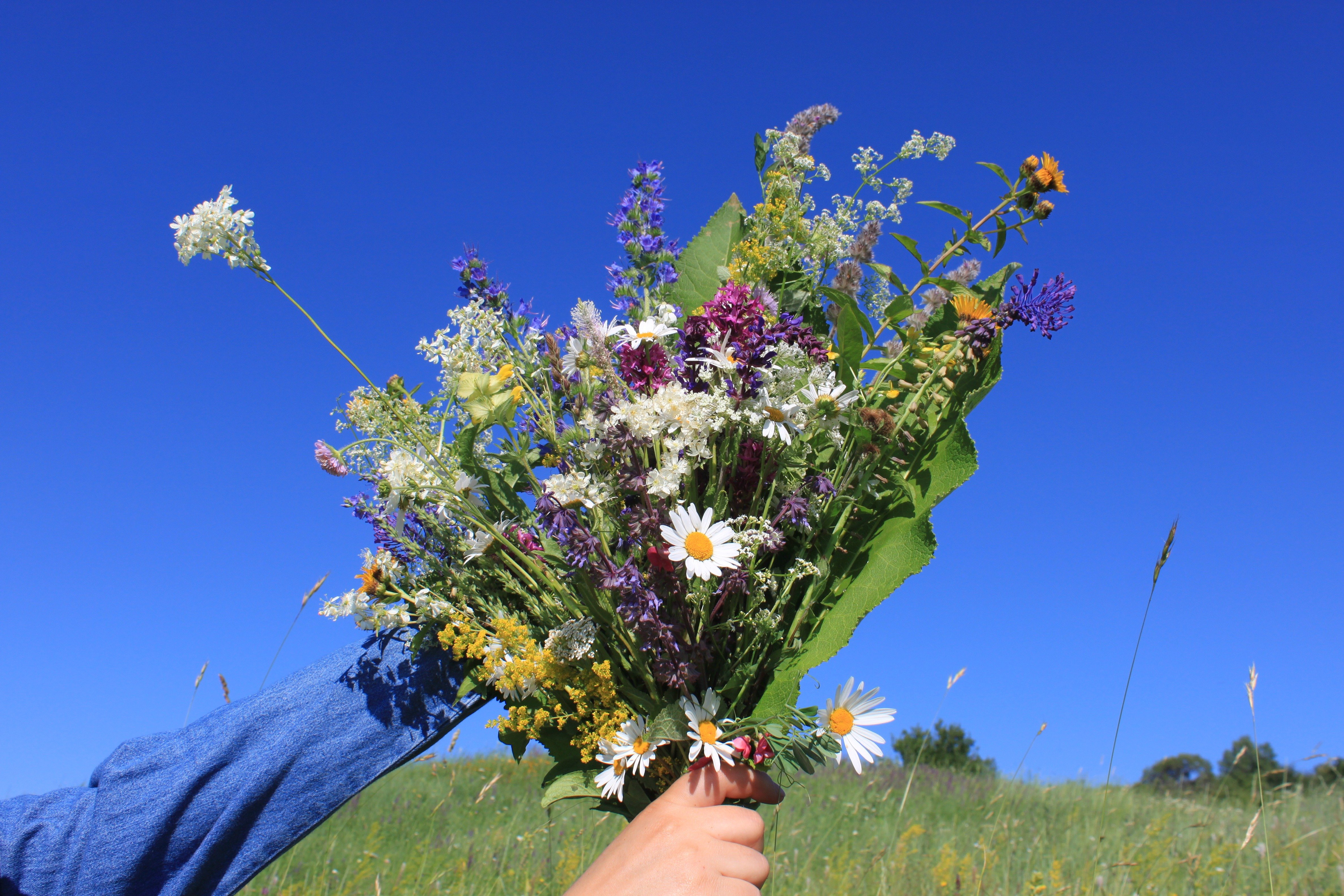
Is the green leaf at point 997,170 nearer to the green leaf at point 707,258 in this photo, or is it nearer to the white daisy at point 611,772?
the green leaf at point 707,258

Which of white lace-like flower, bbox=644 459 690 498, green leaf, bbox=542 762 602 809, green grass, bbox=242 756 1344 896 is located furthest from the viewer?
green grass, bbox=242 756 1344 896

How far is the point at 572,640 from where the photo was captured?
1290 mm

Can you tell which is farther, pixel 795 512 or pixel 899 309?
pixel 899 309

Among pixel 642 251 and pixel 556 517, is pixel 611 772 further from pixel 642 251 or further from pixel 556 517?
pixel 642 251

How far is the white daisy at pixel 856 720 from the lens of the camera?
123 centimetres

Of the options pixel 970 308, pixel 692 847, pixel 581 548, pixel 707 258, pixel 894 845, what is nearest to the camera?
pixel 692 847

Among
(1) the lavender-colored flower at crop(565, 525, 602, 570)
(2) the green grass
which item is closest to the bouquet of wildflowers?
(1) the lavender-colored flower at crop(565, 525, 602, 570)

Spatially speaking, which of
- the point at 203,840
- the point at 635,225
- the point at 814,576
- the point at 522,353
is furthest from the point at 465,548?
the point at 203,840

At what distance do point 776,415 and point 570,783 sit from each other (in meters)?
0.75

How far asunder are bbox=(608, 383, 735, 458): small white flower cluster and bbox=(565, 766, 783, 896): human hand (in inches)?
21.2

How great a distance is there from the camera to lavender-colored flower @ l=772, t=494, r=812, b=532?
1282 millimetres

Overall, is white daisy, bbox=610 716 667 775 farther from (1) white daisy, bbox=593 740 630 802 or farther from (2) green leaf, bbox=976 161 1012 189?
(2) green leaf, bbox=976 161 1012 189

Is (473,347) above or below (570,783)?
above

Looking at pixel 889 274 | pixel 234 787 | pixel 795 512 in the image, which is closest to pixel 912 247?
pixel 889 274
